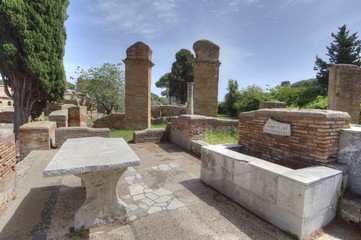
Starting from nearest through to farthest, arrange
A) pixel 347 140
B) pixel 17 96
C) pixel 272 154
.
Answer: pixel 347 140, pixel 272 154, pixel 17 96

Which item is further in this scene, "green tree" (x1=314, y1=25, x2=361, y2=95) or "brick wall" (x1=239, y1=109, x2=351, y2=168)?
"green tree" (x1=314, y1=25, x2=361, y2=95)

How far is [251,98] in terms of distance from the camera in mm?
21516

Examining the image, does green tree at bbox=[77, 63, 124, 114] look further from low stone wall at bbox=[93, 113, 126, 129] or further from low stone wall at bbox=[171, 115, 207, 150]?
low stone wall at bbox=[171, 115, 207, 150]

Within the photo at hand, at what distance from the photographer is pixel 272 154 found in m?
3.91

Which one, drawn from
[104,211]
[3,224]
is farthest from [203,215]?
[3,224]

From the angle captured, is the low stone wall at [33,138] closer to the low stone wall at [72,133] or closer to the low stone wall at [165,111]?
the low stone wall at [72,133]

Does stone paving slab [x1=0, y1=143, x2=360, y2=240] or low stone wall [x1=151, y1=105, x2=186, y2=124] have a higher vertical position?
low stone wall [x1=151, y1=105, x2=186, y2=124]

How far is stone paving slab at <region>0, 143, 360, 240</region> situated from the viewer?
8.25 ft

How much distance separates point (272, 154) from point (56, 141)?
6.90 meters

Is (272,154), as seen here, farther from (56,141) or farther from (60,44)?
(60,44)

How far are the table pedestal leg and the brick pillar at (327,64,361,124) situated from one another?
9.76 metres

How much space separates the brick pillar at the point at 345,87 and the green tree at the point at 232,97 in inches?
627

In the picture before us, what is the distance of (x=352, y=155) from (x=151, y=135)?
6320 millimetres

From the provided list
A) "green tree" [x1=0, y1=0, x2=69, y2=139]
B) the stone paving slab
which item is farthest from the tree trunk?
the stone paving slab
